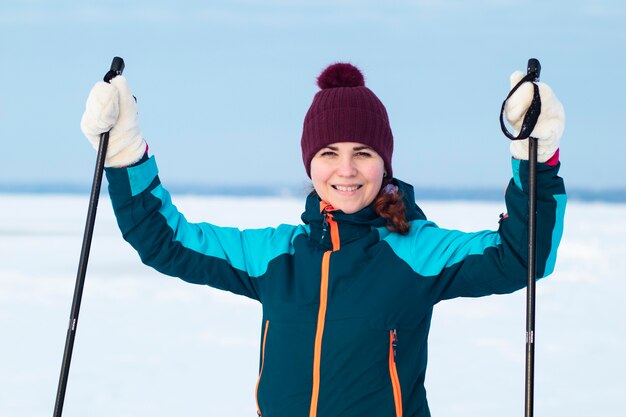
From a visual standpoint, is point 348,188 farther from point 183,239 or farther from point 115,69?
point 115,69

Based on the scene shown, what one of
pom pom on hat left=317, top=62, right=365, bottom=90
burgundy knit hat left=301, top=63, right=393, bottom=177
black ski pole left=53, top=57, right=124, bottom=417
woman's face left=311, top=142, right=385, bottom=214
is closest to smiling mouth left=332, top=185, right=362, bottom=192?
woman's face left=311, top=142, right=385, bottom=214

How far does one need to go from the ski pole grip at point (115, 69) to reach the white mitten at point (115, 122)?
2cm

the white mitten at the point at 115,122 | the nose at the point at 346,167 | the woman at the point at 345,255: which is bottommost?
the woman at the point at 345,255

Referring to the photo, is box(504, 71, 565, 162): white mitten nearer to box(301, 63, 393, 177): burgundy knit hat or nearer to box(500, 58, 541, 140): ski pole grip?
box(500, 58, 541, 140): ski pole grip

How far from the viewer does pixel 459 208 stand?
11.2 metres

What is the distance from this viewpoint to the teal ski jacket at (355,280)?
1965 mm

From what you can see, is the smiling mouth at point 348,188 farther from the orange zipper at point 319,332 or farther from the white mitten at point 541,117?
the white mitten at point 541,117

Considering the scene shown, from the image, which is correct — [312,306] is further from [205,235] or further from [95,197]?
[95,197]

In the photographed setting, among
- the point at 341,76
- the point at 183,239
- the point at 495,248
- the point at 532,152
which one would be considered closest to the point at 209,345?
the point at 183,239

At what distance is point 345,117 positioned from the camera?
2.08 metres

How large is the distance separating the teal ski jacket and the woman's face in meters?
0.03

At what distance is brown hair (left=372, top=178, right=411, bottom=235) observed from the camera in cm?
206

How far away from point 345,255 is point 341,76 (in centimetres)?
45

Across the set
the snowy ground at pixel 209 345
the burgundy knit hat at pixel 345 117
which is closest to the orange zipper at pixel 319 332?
the burgundy knit hat at pixel 345 117
